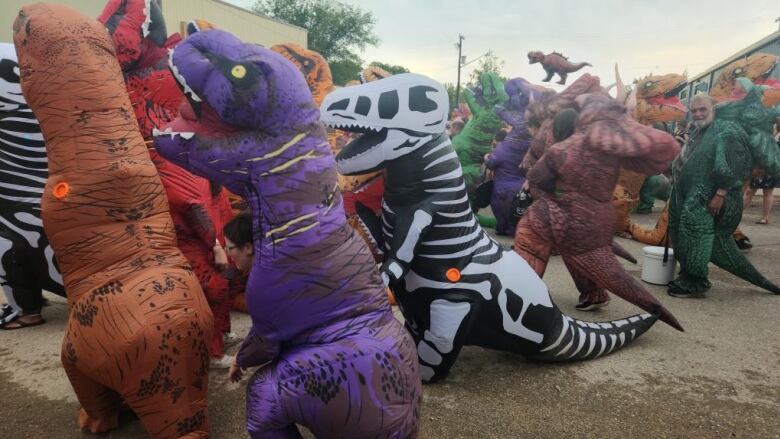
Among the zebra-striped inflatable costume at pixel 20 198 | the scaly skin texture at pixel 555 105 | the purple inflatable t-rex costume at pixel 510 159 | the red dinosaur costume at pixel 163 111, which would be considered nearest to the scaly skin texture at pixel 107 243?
the red dinosaur costume at pixel 163 111

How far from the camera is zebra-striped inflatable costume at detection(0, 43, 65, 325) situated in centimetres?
313

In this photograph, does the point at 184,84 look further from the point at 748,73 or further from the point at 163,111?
the point at 748,73

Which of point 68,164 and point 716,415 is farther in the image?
point 716,415

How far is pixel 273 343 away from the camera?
4.91 ft

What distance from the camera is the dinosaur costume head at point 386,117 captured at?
220cm

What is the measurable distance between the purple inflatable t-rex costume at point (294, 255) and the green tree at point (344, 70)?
28.8m

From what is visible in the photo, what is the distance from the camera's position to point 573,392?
8.93 ft

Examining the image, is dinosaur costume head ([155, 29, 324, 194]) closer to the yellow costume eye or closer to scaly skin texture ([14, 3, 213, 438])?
the yellow costume eye

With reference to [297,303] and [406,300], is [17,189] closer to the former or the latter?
[406,300]

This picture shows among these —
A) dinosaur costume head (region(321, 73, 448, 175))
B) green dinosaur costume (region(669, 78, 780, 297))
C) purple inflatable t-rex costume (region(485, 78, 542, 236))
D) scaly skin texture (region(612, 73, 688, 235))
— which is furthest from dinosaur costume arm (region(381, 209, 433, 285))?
scaly skin texture (region(612, 73, 688, 235))

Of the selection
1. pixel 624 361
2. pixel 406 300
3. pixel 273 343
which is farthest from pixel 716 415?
pixel 273 343

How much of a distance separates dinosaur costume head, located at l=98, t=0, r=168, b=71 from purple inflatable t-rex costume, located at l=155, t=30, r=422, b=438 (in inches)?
55.8

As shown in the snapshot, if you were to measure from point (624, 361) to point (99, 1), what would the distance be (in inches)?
595

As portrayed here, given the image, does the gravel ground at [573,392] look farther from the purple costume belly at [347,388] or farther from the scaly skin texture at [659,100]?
the scaly skin texture at [659,100]
